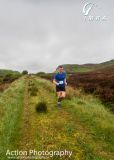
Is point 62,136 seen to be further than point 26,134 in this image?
No

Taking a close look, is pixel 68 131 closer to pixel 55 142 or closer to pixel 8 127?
pixel 55 142

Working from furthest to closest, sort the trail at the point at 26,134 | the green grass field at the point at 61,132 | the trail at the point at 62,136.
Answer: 1. the trail at the point at 26,134
2. the green grass field at the point at 61,132
3. the trail at the point at 62,136

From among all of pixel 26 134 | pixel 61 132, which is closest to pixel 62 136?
pixel 61 132

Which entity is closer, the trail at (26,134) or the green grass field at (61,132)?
the green grass field at (61,132)

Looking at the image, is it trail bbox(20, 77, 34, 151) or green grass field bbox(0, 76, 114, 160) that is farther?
trail bbox(20, 77, 34, 151)

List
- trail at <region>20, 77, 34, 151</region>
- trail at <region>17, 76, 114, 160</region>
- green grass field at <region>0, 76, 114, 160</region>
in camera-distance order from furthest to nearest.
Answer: trail at <region>20, 77, 34, 151</region>
green grass field at <region>0, 76, 114, 160</region>
trail at <region>17, 76, 114, 160</region>

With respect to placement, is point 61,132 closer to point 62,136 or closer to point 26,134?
point 62,136

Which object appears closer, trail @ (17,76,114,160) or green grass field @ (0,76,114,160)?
trail @ (17,76,114,160)

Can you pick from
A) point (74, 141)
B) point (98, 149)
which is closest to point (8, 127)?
point (74, 141)

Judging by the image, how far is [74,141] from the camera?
477 inches

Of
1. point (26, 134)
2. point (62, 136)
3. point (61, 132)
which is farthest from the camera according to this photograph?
point (61, 132)

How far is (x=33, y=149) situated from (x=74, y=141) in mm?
1729

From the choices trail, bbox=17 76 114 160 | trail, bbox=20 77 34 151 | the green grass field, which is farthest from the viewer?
trail, bbox=20 77 34 151

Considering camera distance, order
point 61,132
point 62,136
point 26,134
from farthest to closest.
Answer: point 61,132, point 26,134, point 62,136
